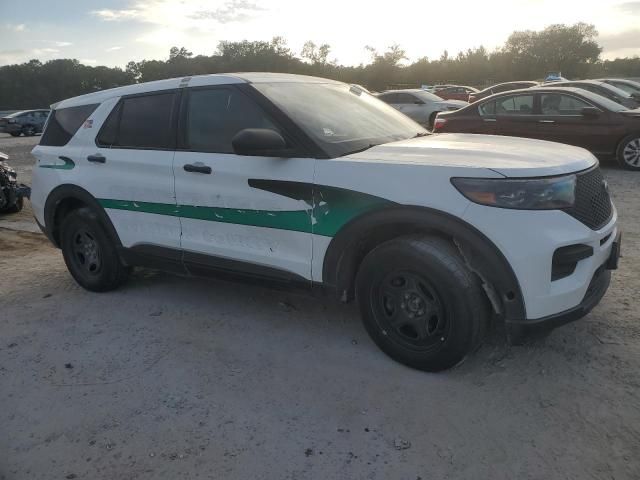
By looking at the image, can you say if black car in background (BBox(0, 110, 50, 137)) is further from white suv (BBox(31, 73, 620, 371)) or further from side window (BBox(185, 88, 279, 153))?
side window (BBox(185, 88, 279, 153))

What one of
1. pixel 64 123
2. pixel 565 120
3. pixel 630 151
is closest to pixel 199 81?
pixel 64 123

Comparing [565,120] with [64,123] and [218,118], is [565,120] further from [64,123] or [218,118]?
[64,123]

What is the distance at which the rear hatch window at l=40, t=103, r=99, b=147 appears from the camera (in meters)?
4.62

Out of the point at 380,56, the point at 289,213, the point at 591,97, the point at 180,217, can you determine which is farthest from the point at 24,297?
the point at 380,56

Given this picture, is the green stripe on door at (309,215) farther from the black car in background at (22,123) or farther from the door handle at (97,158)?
the black car in background at (22,123)

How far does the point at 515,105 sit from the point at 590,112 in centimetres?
126

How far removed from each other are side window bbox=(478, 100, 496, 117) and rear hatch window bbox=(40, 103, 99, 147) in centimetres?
745

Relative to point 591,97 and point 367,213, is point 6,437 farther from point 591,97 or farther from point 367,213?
point 591,97

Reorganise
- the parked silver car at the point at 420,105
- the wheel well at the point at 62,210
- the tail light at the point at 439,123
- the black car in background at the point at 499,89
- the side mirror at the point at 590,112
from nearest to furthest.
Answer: the wheel well at the point at 62,210 → the side mirror at the point at 590,112 → the tail light at the point at 439,123 → the parked silver car at the point at 420,105 → the black car in background at the point at 499,89

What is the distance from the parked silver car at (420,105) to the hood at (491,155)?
13.6 m

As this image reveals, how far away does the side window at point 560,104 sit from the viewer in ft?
29.8

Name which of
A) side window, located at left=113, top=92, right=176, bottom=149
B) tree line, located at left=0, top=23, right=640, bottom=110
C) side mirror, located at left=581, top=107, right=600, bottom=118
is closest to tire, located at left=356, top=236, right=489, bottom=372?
side window, located at left=113, top=92, right=176, bottom=149

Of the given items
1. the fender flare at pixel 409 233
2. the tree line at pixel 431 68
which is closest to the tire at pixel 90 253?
the fender flare at pixel 409 233

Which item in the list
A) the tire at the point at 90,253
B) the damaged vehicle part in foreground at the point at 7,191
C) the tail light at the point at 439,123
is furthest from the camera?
the tail light at the point at 439,123
